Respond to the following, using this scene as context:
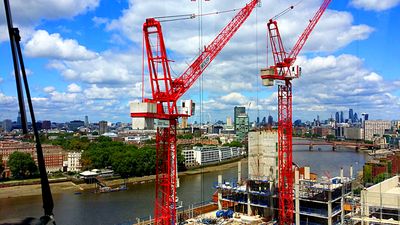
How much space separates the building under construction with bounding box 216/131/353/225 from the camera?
29.7 feet

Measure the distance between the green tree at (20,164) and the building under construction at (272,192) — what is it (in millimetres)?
12238

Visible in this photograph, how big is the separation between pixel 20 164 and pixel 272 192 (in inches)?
550

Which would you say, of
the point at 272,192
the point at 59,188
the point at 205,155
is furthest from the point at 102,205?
the point at 205,155

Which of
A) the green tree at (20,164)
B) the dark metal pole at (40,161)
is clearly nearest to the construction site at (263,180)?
the dark metal pole at (40,161)

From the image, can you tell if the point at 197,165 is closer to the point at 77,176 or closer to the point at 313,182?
the point at 77,176

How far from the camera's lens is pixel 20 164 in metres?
19.0

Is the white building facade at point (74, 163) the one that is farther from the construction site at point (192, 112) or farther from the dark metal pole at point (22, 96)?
the dark metal pole at point (22, 96)

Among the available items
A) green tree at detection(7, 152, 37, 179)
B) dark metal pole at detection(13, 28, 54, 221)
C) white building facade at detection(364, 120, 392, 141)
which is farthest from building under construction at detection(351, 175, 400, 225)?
white building facade at detection(364, 120, 392, 141)

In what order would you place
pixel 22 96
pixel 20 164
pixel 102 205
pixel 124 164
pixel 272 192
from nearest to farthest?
pixel 22 96 < pixel 272 192 < pixel 102 205 < pixel 20 164 < pixel 124 164

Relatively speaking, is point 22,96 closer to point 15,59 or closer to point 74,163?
point 15,59

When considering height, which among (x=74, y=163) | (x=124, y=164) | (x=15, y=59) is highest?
(x=15, y=59)

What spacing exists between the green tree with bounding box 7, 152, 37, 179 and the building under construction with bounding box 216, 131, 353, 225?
1224 centimetres

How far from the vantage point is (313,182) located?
30.6 feet

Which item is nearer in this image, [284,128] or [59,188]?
[284,128]
